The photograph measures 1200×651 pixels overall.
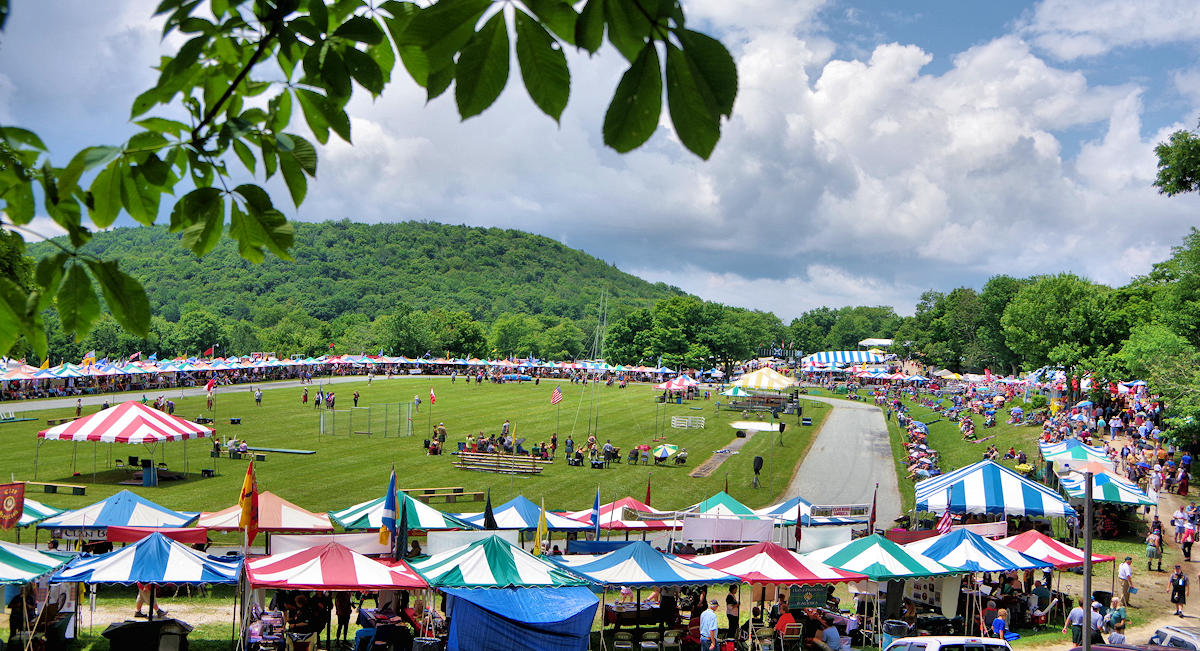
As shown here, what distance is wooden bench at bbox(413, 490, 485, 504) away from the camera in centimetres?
2927

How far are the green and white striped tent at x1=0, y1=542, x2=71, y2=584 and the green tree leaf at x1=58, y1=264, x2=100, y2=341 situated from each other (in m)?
13.0

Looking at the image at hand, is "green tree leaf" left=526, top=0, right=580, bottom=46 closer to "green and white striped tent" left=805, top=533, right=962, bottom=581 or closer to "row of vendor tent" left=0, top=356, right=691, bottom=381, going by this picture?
"green and white striped tent" left=805, top=533, right=962, bottom=581

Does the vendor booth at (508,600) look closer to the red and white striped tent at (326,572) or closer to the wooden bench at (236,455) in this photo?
the red and white striped tent at (326,572)

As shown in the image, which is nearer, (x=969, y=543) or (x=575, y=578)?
(x=575, y=578)

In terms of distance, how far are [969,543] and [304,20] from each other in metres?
18.3

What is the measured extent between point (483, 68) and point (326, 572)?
13.2 m

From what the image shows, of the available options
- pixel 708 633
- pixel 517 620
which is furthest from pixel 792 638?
pixel 517 620

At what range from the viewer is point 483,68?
148 centimetres

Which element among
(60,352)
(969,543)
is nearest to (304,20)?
(969,543)

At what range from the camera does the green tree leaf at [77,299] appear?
6.25ft

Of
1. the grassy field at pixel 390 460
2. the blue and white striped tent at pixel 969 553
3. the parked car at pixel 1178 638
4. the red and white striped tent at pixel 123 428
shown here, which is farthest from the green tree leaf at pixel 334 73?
the red and white striped tent at pixel 123 428

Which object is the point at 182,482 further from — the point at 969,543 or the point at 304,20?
the point at 304,20

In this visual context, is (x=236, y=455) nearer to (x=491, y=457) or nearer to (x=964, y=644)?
(x=491, y=457)

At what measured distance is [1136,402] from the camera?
46.0 metres
